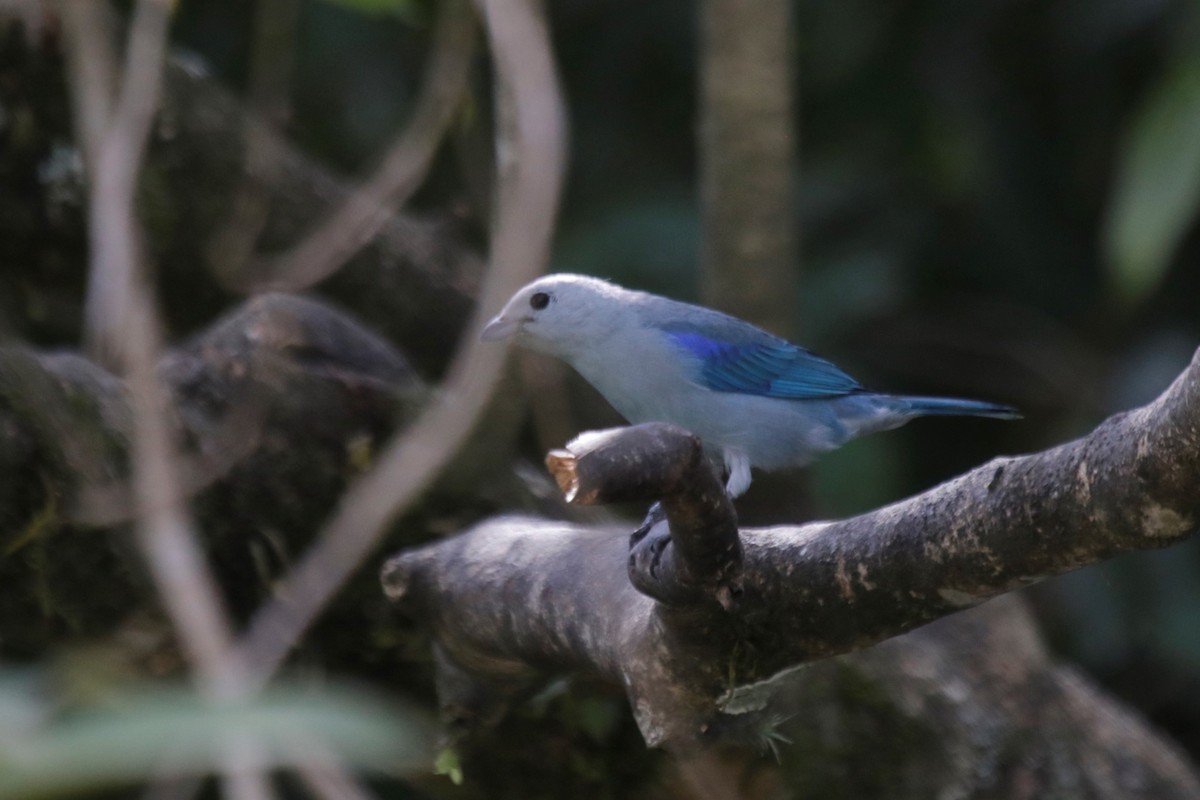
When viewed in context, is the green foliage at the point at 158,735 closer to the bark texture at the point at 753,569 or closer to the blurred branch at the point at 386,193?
the bark texture at the point at 753,569

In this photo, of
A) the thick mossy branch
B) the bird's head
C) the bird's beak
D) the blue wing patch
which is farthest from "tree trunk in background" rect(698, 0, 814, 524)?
the thick mossy branch

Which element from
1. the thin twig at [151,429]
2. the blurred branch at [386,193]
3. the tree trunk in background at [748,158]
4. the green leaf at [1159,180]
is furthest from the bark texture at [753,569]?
the green leaf at [1159,180]

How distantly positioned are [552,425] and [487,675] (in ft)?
4.42

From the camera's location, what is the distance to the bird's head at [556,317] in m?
3.75

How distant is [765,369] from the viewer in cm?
396

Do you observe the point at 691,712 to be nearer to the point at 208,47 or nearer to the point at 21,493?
the point at 21,493

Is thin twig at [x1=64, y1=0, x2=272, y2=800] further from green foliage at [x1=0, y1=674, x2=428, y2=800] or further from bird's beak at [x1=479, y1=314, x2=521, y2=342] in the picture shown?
bird's beak at [x1=479, y1=314, x2=521, y2=342]

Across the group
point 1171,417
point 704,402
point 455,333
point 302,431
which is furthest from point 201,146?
point 1171,417

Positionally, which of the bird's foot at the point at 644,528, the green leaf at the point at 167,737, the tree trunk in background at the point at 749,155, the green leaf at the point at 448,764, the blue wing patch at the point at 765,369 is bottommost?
the green leaf at the point at 448,764

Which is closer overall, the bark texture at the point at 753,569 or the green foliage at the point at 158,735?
the green foliage at the point at 158,735

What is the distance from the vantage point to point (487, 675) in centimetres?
364

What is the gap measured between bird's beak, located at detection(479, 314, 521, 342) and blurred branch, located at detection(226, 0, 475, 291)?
0.44m

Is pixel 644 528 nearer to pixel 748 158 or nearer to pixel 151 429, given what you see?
pixel 151 429

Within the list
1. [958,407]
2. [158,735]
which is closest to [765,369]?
[958,407]
